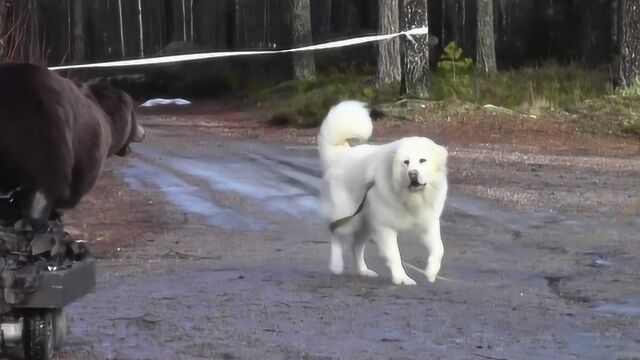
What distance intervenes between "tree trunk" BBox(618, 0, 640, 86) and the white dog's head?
16655mm

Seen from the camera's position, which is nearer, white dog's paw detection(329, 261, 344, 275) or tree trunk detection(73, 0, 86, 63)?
white dog's paw detection(329, 261, 344, 275)

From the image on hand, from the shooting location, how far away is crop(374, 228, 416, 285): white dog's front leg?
9250 millimetres

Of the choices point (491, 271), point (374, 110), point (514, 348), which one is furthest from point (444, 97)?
point (514, 348)

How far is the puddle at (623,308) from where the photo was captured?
8195 mm

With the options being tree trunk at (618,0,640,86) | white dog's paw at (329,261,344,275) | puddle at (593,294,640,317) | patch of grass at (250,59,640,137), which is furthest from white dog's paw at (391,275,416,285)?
tree trunk at (618,0,640,86)

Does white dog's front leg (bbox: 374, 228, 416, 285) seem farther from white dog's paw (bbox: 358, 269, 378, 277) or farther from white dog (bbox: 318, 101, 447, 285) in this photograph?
white dog's paw (bbox: 358, 269, 378, 277)

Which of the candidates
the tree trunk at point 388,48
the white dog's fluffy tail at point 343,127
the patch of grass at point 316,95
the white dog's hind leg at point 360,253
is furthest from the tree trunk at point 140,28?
Result: the white dog's hind leg at point 360,253

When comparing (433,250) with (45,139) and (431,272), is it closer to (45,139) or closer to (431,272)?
(431,272)

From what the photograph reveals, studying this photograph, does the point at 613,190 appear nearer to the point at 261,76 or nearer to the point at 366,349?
the point at 366,349

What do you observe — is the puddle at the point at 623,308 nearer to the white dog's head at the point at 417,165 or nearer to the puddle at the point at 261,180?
the white dog's head at the point at 417,165

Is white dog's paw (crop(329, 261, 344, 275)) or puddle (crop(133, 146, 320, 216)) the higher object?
white dog's paw (crop(329, 261, 344, 275))

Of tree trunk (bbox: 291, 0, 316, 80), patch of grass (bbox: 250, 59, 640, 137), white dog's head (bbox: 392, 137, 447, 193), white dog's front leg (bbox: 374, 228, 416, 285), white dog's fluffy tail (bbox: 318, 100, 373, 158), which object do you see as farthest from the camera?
tree trunk (bbox: 291, 0, 316, 80)

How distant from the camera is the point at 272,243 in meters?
11.6

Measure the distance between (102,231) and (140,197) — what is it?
2647mm
